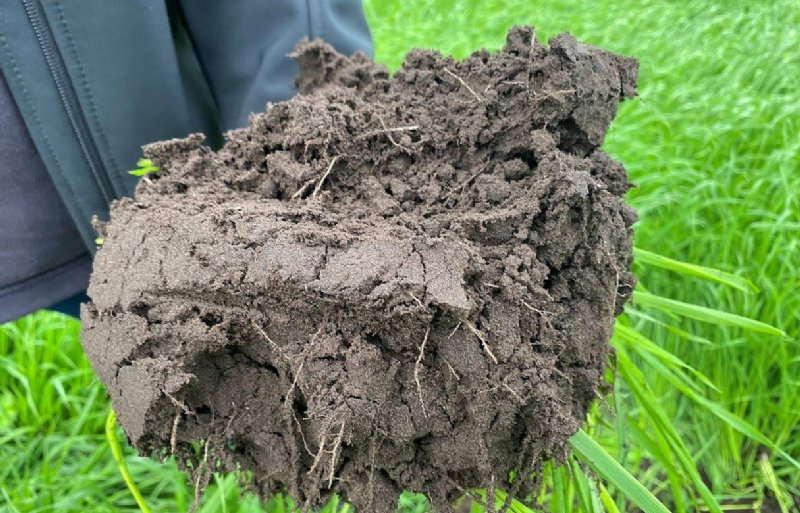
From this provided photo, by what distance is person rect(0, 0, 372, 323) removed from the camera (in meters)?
1.06

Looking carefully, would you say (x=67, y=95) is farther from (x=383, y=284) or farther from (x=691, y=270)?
(x=691, y=270)

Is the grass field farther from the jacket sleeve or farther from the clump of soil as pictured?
the jacket sleeve

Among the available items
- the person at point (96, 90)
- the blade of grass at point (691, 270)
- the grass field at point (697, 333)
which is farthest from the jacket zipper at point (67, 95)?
the blade of grass at point (691, 270)

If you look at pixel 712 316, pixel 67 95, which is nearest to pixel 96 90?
pixel 67 95

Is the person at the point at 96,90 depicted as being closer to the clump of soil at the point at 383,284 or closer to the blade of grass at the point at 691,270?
the clump of soil at the point at 383,284

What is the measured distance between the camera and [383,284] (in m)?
0.71

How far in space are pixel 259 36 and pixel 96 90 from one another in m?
0.33

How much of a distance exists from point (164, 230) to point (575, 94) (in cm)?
59

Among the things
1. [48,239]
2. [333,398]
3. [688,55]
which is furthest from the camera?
[688,55]

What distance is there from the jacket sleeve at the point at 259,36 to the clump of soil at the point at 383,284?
0.33 meters

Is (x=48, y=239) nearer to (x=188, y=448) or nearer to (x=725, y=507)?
(x=188, y=448)

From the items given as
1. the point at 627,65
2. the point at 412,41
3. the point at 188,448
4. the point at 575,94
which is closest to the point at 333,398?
the point at 188,448

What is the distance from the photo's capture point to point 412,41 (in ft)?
13.3

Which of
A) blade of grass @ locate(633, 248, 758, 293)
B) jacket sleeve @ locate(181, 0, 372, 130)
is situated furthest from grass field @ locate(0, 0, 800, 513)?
jacket sleeve @ locate(181, 0, 372, 130)
